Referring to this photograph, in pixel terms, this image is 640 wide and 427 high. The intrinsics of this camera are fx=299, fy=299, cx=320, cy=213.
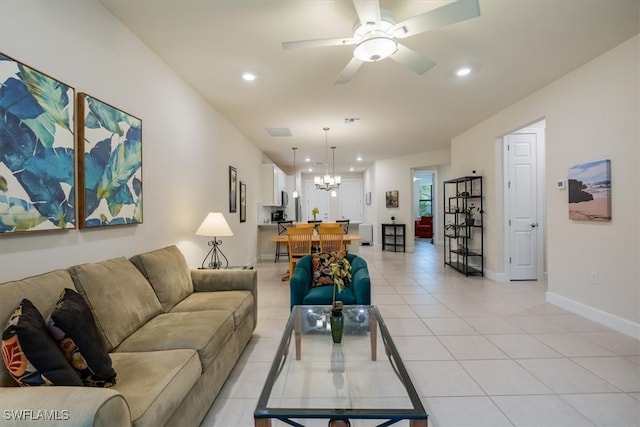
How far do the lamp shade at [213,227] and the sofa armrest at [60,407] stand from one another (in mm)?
2212

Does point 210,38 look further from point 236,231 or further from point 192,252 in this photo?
point 236,231

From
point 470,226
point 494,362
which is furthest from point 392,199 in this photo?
point 494,362

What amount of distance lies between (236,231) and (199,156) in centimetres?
181

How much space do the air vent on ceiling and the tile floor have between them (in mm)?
3059

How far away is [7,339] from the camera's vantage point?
44.1 inches

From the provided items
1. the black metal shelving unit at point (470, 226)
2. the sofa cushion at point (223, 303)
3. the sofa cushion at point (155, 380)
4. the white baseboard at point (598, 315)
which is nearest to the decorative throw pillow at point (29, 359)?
the sofa cushion at point (155, 380)

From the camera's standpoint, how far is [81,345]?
1.27m

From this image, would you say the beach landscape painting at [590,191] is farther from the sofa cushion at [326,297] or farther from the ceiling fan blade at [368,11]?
the ceiling fan blade at [368,11]

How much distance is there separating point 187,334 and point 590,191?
13.1 feet

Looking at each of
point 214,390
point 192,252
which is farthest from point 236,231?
point 214,390

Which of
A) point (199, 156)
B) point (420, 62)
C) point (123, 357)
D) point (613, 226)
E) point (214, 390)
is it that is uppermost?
point (420, 62)

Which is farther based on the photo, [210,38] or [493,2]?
[210,38]

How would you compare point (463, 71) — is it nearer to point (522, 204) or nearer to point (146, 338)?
point (522, 204)

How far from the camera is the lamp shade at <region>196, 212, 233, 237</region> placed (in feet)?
10.5
